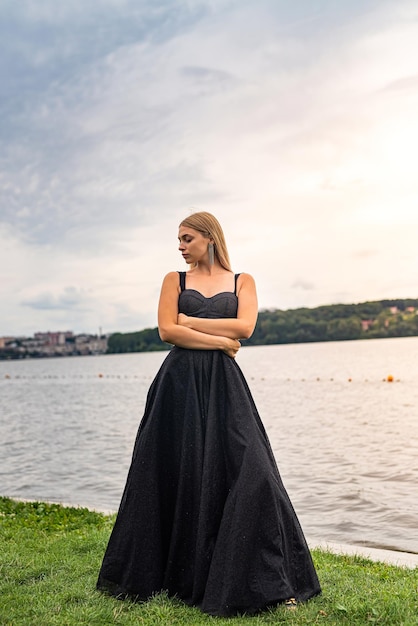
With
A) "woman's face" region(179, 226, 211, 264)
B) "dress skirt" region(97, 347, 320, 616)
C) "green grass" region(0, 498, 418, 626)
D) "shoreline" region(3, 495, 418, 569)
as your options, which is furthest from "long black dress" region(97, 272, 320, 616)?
"shoreline" region(3, 495, 418, 569)

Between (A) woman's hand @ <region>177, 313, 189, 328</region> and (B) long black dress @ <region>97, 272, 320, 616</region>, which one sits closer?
(B) long black dress @ <region>97, 272, 320, 616</region>

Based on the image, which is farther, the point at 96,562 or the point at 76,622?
the point at 96,562

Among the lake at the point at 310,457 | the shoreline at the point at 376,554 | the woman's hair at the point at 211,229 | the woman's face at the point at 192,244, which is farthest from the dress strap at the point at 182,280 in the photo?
the lake at the point at 310,457

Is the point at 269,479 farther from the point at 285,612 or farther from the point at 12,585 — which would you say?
the point at 12,585

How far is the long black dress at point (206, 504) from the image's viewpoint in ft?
14.7

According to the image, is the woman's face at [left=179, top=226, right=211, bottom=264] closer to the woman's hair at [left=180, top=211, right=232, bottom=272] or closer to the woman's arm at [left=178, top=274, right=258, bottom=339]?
the woman's hair at [left=180, top=211, right=232, bottom=272]

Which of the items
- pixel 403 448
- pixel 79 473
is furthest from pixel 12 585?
pixel 403 448

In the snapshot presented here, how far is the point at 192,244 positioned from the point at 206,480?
5.04 feet

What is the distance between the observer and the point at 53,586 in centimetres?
519

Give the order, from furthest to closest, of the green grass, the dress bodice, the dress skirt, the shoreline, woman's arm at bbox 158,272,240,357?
the shoreline, the dress bodice, woman's arm at bbox 158,272,240,357, the dress skirt, the green grass

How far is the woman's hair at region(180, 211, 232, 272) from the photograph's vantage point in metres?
5.00

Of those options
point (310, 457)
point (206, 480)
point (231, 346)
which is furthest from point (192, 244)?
point (310, 457)

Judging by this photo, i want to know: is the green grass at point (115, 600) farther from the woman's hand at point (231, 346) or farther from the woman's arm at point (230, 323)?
the woman's arm at point (230, 323)

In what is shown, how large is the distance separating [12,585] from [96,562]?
81cm
